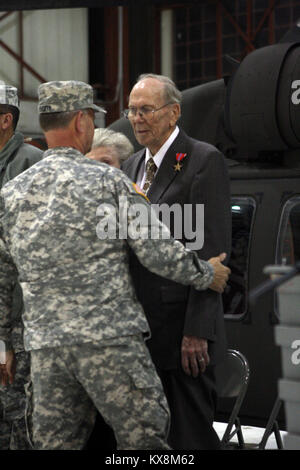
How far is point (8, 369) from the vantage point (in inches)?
141

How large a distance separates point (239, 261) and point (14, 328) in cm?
199

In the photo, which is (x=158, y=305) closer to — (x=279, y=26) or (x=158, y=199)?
(x=158, y=199)

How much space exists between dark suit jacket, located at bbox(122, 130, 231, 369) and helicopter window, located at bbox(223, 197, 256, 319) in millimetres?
1804

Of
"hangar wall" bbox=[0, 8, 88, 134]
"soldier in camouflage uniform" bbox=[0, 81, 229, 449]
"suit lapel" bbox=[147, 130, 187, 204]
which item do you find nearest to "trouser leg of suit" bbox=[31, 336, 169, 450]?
"soldier in camouflage uniform" bbox=[0, 81, 229, 449]

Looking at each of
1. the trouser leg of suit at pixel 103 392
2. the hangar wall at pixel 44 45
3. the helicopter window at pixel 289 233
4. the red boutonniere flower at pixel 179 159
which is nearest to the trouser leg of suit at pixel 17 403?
the trouser leg of suit at pixel 103 392

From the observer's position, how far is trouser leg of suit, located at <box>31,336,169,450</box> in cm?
313

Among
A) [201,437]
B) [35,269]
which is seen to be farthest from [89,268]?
[201,437]

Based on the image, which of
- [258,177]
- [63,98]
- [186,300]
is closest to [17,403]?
[186,300]

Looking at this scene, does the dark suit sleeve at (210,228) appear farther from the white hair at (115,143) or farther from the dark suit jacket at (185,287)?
the white hair at (115,143)

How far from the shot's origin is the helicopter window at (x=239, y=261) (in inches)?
211

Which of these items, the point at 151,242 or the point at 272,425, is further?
the point at 272,425

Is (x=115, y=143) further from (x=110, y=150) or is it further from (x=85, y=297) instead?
(x=85, y=297)

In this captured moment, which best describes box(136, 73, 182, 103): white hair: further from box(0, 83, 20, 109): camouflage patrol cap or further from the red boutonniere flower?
box(0, 83, 20, 109): camouflage patrol cap

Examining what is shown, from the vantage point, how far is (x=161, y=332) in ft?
11.6
